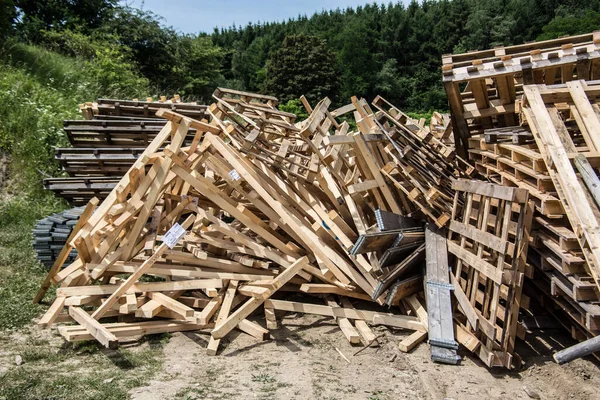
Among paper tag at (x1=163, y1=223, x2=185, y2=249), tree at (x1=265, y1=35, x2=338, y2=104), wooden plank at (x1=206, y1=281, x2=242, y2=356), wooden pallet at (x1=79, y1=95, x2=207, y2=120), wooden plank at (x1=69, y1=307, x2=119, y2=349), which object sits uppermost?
tree at (x1=265, y1=35, x2=338, y2=104)

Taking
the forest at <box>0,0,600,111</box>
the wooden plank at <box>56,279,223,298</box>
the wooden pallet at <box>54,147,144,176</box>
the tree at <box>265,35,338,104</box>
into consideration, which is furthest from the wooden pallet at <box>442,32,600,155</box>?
the tree at <box>265,35,338,104</box>

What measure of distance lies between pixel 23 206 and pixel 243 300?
6334 mm

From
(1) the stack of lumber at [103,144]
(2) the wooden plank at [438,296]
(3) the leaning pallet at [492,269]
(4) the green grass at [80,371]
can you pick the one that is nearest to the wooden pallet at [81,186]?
(1) the stack of lumber at [103,144]

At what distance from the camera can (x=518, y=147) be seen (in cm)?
542

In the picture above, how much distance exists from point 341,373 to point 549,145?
3013 millimetres

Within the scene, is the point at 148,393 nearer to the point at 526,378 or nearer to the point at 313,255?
the point at 313,255

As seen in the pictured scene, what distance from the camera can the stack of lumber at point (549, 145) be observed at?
4234mm

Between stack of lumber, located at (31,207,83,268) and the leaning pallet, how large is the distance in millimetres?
5208

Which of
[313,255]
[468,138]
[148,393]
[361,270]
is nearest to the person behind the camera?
[148,393]

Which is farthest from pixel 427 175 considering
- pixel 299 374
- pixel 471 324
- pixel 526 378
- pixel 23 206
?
pixel 23 206

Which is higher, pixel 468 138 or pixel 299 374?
pixel 468 138

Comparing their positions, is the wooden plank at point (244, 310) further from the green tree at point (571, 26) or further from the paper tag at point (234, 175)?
the green tree at point (571, 26)

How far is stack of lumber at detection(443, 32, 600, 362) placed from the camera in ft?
13.9

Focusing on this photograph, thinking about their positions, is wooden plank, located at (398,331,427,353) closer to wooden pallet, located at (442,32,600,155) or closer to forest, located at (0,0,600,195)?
wooden pallet, located at (442,32,600,155)
